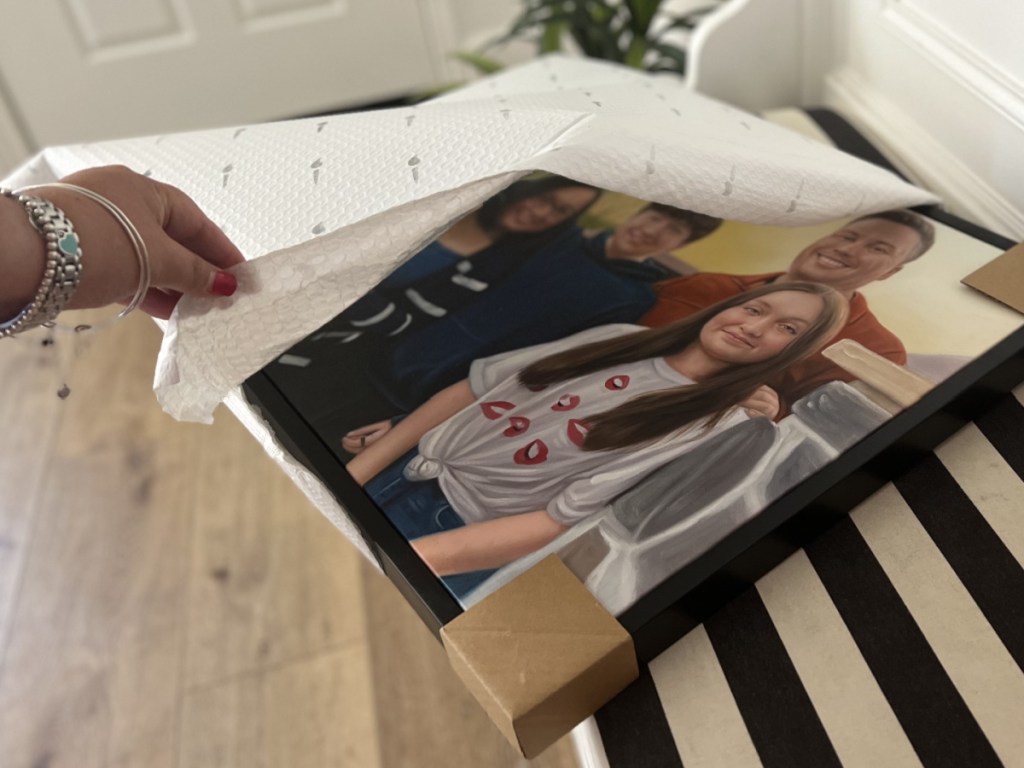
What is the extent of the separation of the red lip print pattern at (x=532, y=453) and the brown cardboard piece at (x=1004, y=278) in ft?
1.23

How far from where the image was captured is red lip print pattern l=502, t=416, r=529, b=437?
2.35 ft

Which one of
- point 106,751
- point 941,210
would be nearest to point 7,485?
point 106,751

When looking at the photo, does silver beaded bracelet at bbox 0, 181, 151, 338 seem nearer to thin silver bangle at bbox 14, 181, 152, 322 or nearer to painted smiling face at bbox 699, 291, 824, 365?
thin silver bangle at bbox 14, 181, 152, 322

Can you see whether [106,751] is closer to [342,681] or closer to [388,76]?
[342,681]

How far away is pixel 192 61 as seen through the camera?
2.24 meters

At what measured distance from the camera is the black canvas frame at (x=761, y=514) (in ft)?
1.92

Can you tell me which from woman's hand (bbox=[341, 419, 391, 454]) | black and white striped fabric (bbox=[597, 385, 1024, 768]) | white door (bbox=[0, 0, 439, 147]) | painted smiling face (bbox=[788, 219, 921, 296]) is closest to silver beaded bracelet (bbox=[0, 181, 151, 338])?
woman's hand (bbox=[341, 419, 391, 454])

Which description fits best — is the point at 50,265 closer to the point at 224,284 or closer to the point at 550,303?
the point at 224,284

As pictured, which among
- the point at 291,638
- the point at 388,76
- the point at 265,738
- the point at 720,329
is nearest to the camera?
the point at 720,329

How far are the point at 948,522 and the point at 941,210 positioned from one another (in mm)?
363

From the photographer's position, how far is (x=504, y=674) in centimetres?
55

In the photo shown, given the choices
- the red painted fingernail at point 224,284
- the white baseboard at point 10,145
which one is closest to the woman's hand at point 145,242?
the red painted fingernail at point 224,284

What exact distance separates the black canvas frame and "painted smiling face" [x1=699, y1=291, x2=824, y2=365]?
116 millimetres

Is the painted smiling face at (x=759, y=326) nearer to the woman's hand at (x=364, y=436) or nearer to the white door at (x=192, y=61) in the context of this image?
the woman's hand at (x=364, y=436)
